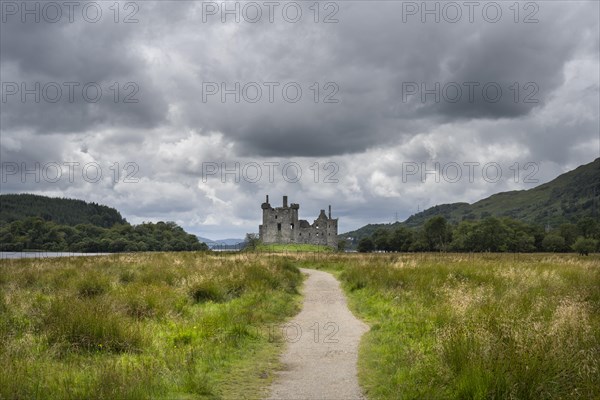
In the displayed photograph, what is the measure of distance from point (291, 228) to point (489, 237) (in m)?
40.3

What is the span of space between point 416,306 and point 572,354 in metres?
7.25

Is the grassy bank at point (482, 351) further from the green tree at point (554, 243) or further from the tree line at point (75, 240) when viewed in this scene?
the green tree at point (554, 243)

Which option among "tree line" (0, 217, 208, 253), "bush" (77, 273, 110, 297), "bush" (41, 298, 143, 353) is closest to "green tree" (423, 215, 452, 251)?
"tree line" (0, 217, 208, 253)

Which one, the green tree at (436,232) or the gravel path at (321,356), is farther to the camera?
the green tree at (436,232)

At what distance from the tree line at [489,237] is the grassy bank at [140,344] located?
279ft

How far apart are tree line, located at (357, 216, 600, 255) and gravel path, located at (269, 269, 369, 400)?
83.0m

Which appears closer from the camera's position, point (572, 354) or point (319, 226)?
point (572, 354)

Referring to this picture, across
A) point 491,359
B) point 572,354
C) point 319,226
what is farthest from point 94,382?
point 319,226

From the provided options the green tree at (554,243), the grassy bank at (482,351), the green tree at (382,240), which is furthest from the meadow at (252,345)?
the green tree at (382,240)

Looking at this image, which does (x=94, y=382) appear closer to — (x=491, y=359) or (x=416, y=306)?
(x=491, y=359)

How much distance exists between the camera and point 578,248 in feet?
247

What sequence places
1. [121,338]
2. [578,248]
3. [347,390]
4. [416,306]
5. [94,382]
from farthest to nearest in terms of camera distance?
[578,248] < [416,306] < [121,338] < [347,390] < [94,382]

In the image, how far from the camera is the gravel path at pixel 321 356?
7.79m

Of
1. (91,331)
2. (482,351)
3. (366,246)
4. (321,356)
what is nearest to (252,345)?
(321,356)
